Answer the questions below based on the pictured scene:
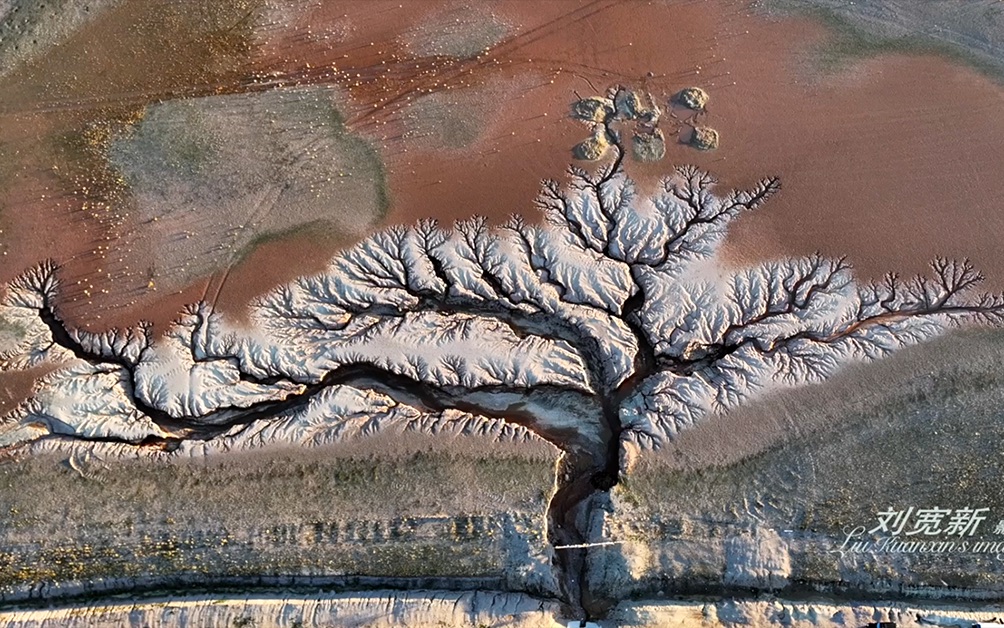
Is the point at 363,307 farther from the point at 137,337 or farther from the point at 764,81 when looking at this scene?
the point at 764,81

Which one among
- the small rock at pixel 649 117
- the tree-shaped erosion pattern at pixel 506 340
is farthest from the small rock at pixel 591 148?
the tree-shaped erosion pattern at pixel 506 340

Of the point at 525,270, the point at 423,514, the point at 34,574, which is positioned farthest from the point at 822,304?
the point at 34,574

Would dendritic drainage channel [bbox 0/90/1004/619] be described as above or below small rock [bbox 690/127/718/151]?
below

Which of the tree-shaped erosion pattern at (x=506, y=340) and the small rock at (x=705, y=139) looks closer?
the tree-shaped erosion pattern at (x=506, y=340)

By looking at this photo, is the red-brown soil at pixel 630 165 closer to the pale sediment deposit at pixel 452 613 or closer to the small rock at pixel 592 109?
the small rock at pixel 592 109

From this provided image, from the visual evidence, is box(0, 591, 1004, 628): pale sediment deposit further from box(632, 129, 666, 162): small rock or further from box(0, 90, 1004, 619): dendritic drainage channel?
box(632, 129, 666, 162): small rock

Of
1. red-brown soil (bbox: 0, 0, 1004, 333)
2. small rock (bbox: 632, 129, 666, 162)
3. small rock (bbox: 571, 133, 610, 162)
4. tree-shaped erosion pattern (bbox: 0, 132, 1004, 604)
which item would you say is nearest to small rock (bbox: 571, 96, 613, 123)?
red-brown soil (bbox: 0, 0, 1004, 333)
